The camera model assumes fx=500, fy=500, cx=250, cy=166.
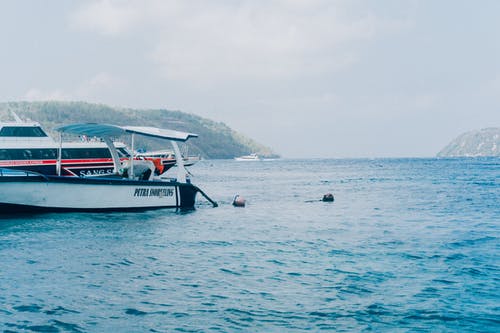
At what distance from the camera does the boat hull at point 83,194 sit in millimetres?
21906

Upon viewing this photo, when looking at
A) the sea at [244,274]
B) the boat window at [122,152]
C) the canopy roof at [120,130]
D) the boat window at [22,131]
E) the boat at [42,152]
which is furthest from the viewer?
the boat window at [122,152]

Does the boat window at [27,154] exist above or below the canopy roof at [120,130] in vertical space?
below

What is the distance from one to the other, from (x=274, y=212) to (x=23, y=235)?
14183 mm

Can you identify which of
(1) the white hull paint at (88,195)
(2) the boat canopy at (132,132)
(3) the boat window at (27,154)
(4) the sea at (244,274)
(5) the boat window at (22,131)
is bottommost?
(4) the sea at (244,274)

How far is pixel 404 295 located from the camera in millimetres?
11359

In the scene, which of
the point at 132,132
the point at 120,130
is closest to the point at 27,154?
the point at 120,130

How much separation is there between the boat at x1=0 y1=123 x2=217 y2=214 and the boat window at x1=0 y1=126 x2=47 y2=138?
46.8 ft

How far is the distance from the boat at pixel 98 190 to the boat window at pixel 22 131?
14272 millimetres

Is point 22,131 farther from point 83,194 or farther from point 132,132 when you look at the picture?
point 83,194

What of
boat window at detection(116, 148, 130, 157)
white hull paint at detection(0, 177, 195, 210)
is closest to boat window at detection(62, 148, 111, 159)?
boat window at detection(116, 148, 130, 157)

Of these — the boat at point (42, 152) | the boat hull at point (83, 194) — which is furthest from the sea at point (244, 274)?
the boat at point (42, 152)

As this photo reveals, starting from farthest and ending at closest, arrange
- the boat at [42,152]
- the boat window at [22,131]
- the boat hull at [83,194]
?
the boat window at [22,131] → the boat at [42,152] → the boat hull at [83,194]

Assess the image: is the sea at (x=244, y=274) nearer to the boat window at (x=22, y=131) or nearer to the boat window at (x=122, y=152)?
the boat window at (x=122, y=152)

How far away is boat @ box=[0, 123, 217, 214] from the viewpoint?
22.0m
